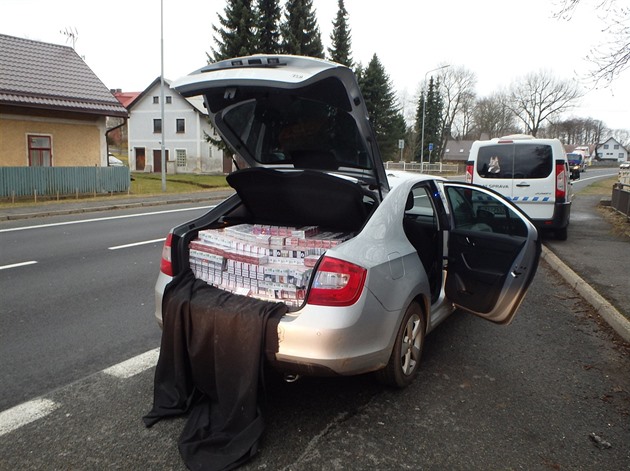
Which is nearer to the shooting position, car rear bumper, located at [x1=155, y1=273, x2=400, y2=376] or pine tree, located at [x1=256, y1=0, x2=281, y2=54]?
car rear bumper, located at [x1=155, y1=273, x2=400, y2=376]

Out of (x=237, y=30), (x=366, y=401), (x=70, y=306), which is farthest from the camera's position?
(x=237, y=30)

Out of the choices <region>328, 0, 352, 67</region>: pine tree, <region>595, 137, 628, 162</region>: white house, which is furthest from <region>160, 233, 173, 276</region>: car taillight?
<region>595, 137, 628, 162</region>: white house

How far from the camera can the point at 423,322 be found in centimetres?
385

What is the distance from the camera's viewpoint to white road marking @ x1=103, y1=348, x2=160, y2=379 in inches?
153

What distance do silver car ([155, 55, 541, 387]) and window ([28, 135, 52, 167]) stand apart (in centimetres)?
1860

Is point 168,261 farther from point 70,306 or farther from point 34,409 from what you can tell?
point 70,306

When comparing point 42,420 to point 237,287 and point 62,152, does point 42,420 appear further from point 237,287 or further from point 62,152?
point 62,152

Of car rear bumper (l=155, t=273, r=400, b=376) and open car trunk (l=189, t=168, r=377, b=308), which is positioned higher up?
open car trunk (l=189, t=168, r=377, b=308)

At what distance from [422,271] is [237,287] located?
135 centimetres

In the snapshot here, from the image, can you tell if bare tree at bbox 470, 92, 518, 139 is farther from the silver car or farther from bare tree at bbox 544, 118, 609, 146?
the silver car

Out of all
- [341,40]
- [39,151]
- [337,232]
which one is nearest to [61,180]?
[39,151]

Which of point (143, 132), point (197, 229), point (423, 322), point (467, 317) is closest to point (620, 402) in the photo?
point (423, 322)

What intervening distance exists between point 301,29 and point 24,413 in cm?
3284

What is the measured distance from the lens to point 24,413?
325 centimetres
